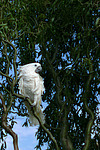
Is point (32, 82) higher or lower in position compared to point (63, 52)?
lower

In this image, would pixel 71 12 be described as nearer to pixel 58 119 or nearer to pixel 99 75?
pixel 99 75

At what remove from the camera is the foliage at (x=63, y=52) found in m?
5.88

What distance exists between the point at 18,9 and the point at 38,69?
1828 millimetres

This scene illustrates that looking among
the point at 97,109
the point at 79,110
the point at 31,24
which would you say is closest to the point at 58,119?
the point at 79,110

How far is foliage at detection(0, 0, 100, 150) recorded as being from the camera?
5879 mm

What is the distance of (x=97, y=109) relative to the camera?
646 cm

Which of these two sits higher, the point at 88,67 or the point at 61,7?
the point at 61,7

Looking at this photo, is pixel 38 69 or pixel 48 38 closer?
pixel 38 69

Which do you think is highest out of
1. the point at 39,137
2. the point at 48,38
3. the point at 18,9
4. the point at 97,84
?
the point at 18,9

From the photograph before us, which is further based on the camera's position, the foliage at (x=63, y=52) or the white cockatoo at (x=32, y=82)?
the foliage at (x=63, y=52)

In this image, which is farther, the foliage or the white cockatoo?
the foliage

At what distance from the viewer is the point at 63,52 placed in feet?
21.3

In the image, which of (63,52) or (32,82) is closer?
(32,82)

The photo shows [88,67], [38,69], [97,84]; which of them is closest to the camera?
[38,69]
